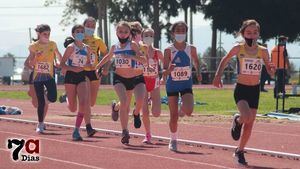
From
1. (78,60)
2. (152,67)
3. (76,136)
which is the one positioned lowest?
(76,136)

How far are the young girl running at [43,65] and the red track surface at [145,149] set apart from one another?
649mm

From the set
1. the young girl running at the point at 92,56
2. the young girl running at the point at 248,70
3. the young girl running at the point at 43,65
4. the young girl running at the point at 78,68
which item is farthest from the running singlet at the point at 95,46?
the young girl running at the point at 248,70

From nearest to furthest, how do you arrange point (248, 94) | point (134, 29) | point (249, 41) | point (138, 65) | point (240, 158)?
point (240, 158) → point (248, 94) → point (249, 41) → point (138, 65) → point (134, 29)

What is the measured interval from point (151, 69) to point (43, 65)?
2.44 meters

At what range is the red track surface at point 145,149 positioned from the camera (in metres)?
12.0

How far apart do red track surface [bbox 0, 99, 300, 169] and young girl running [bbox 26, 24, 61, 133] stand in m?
0.65

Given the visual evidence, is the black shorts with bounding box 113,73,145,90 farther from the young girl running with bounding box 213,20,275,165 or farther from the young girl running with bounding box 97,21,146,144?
the young girl running with bounding box 213,20,275,165

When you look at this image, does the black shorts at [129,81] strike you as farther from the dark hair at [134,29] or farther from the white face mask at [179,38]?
the white face mask at [179,38]

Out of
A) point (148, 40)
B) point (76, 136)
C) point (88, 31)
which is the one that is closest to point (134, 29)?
point (148, 40)

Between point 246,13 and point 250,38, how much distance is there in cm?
4689

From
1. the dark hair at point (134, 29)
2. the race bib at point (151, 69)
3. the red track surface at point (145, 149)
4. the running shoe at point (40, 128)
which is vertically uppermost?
the dark hair at point (134, 29)

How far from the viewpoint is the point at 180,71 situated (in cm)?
1388

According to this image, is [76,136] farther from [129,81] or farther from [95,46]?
[95,46]

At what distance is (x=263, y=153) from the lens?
13.5 m
